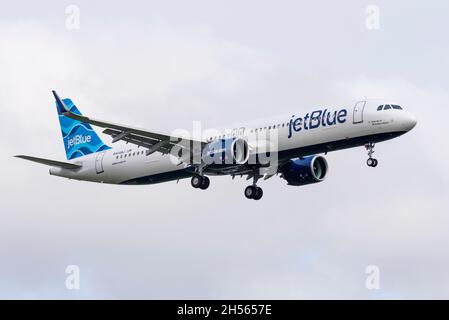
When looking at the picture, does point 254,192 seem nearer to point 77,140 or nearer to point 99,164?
point 99,164

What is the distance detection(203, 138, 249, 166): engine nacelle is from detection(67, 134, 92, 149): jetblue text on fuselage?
1464 cm

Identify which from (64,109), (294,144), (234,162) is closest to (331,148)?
(294,144)

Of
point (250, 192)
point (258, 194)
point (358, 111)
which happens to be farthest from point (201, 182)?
point (358, 111)

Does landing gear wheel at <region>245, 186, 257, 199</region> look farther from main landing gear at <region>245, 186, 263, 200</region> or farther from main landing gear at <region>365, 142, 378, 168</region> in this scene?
main landing gear at <region>365, 142, 378, 168</region>

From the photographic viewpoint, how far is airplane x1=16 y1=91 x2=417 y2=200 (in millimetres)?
53625

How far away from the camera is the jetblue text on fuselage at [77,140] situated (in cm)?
6828

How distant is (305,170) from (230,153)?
7361 mm

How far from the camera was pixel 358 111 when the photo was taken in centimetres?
→ 5381

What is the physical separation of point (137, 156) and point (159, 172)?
83.2 inches

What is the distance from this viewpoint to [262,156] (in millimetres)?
56750

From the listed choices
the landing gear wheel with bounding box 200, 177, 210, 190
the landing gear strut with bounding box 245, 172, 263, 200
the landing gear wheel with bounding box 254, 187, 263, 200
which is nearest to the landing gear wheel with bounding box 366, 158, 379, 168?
the landing gear strut with bounding box 245, 172, 263, 200

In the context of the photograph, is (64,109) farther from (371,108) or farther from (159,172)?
(371,108)

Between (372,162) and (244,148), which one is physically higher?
(244,148)
